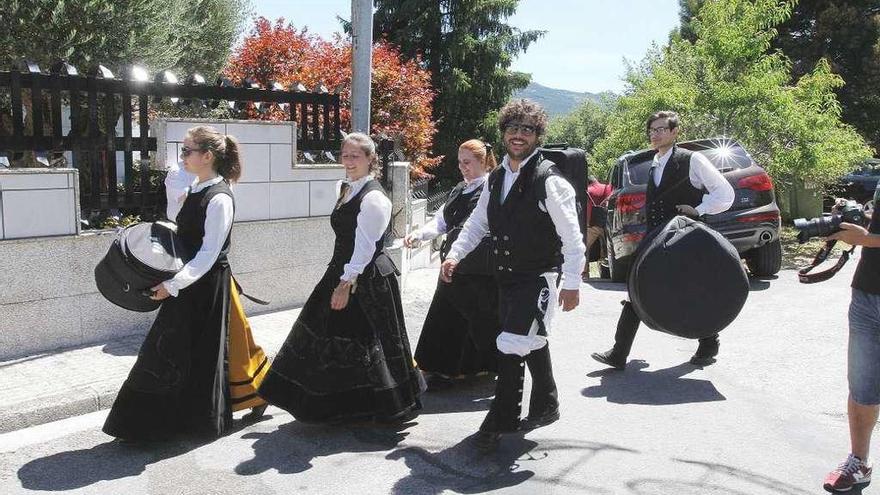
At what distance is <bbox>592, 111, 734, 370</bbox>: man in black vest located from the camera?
5609 millimetres

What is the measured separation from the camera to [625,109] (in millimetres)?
14875

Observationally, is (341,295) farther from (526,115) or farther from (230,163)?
(526,115)

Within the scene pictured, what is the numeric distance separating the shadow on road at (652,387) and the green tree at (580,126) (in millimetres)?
40520

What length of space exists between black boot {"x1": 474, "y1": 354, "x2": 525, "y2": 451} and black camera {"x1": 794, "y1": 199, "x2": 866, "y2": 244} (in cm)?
150

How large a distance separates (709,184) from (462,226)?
177 cm

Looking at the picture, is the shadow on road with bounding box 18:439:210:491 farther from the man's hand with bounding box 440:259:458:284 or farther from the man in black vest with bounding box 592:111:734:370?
the man in black vest with bounding box 592:111:734:370

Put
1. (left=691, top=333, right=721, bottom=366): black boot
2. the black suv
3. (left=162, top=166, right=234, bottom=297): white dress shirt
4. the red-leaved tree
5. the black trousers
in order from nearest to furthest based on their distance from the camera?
1. (left=162, top=166, right=234, bottom=297): white dress shirt
2. the black trousers
3. (left=691, top=333, right=721, bottom=366): black boot
4. the black suv
5. the red-leaved tree

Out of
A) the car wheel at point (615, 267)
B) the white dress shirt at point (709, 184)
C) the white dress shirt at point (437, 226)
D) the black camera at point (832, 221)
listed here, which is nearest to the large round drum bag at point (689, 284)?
the white dress shirt at point (709, 184)

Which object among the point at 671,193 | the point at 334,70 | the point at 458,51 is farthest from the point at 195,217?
the point at 458,51

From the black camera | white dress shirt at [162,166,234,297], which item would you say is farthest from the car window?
white dress shirt at [162,166,234,297]

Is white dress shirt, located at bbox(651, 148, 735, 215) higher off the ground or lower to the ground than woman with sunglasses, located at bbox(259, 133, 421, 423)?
higher

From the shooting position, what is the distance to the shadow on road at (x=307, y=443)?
411cm

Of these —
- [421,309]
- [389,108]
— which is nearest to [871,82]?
[389,108]

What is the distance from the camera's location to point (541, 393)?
4.39 meters
